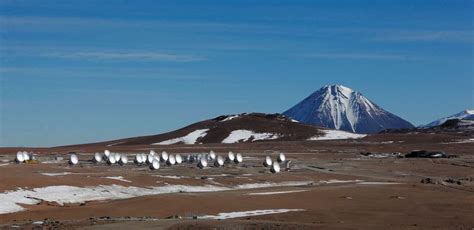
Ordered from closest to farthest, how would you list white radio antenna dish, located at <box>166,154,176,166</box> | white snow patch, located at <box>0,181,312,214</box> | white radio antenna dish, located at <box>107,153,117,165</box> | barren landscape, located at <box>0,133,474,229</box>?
barren landscape, located at <box>0,133,474,229</box>, white snow patch, located at <box>0,181,312,214</box>, white radio antenna dish, located at <box>166,154,176,166</box>, white radio antenna dish, located at <box>107,153,117,165</box>

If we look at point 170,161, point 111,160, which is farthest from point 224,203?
point 111,160

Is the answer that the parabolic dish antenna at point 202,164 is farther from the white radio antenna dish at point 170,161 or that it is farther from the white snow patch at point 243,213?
the white snow patch at point 243,213

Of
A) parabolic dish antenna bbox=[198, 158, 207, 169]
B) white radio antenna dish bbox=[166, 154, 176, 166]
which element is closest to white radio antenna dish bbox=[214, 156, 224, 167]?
parabolic dish antenna bbox=[198, 158, 207, 169]

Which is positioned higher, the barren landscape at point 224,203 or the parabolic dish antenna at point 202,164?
the parabolic dish antenna at point 202,164

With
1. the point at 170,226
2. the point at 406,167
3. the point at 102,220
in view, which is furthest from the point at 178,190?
the point at 406,167

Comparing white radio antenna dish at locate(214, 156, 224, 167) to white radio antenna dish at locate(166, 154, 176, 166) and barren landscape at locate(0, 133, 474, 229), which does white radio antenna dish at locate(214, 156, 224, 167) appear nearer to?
white radio antenna dish at locate(166, 154, 176, 166)

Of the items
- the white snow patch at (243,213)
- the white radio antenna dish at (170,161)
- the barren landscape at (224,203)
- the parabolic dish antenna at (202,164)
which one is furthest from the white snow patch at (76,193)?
the white radio antenna dish at (170,161)

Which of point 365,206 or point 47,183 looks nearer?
point 365,206

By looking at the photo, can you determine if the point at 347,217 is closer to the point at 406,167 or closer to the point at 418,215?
the point at 418,215
